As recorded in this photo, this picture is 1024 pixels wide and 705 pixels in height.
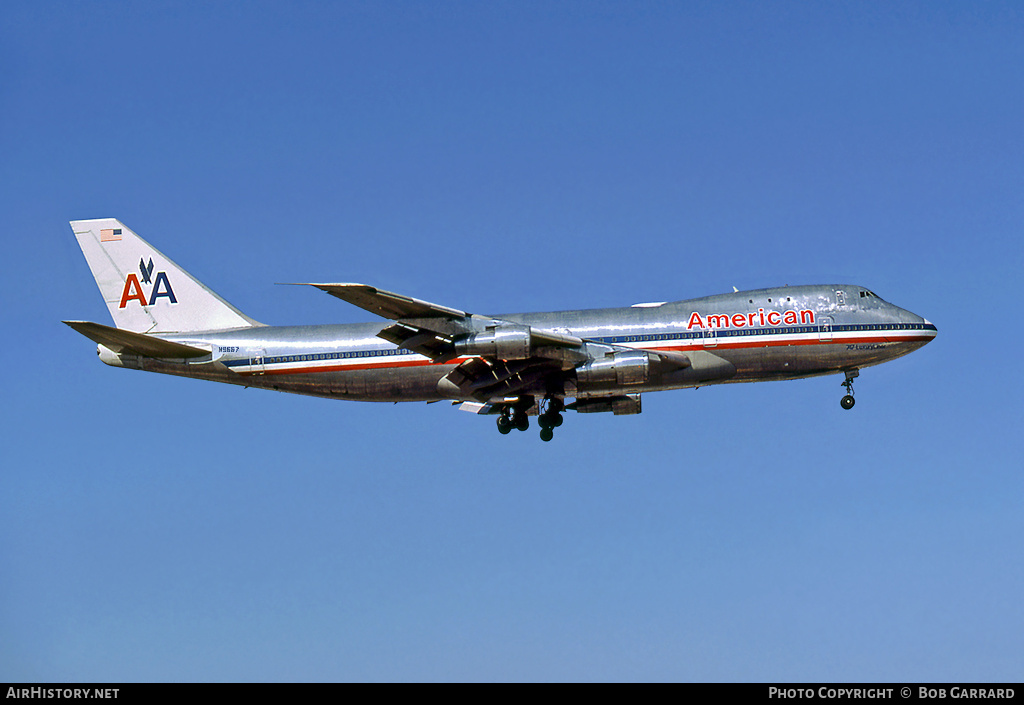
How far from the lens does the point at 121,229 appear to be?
59.2 metres

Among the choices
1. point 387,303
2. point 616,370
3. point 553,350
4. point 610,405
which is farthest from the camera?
point 610,405

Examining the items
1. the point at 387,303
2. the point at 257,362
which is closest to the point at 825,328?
the point at 387,303

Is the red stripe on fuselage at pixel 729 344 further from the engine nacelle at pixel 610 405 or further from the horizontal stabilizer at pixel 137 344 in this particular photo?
the horizontal stabilizer at pixel 137 344

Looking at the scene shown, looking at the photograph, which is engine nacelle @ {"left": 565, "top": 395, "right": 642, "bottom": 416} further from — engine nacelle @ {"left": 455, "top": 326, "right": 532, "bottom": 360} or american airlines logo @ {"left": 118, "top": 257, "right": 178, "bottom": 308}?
american airlines logo @ {"left": 118, "top": 257, "right": 178, "bottom": 308}

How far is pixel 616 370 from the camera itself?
50719mm

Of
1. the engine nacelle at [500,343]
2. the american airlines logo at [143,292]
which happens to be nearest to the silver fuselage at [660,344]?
the engine nacelle at [500,343]

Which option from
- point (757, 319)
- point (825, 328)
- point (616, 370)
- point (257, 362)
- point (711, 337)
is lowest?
point (616, 370)

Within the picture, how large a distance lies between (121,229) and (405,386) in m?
17.8

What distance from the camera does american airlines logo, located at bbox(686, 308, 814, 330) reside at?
5284cm

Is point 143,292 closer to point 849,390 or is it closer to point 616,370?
point 616,370

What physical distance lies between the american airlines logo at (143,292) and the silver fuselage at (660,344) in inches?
153

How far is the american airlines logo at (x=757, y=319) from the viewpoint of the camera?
2080 inches

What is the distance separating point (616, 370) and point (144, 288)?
81.8ft

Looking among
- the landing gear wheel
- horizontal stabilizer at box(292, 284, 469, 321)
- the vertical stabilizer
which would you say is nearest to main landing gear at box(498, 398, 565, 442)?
the landing gear wheel
